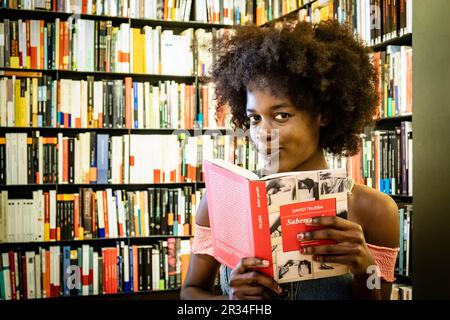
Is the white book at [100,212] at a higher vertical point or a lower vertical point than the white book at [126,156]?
lower

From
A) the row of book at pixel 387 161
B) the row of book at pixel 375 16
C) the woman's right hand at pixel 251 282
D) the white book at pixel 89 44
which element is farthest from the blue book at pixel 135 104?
the woman's right hand at pixel 251 282

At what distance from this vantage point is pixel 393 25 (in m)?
2.21

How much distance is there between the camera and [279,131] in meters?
1.06

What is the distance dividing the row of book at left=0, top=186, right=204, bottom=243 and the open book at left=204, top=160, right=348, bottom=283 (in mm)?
2314

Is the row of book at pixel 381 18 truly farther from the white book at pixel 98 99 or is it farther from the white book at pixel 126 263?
the white book at pixel 126 263

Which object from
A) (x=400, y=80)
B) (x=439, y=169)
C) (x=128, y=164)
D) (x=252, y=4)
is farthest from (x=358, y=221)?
(x=252, y=4)

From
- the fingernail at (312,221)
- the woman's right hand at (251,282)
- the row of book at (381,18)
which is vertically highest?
the row of book at (381,18)

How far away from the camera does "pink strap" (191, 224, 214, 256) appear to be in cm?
115

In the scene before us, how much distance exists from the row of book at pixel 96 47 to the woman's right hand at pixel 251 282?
2154 mm

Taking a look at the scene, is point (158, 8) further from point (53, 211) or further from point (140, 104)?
point (53, 211)

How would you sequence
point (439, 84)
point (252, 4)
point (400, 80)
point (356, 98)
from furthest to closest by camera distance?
point (252, 4) < point (400, 80) < point (439, 84) < point (356, 98)

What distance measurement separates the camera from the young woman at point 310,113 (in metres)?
1.07

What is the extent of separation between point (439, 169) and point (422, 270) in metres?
0.39
